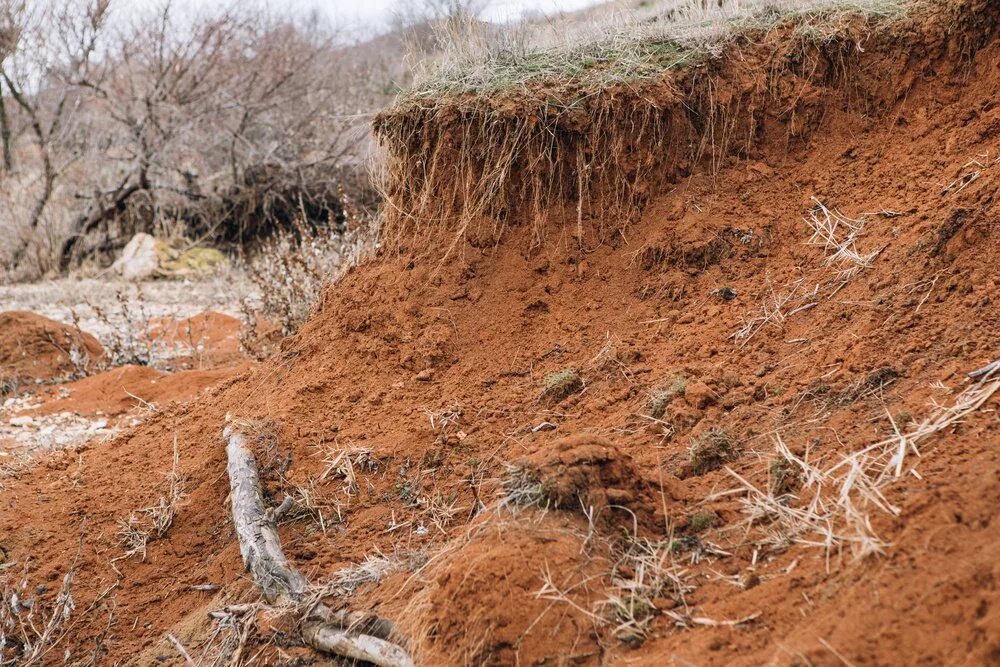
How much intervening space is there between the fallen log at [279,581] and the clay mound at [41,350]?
3869 mm

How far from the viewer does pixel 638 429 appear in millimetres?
3381

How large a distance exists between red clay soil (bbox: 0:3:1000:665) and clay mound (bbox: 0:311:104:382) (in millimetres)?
2803

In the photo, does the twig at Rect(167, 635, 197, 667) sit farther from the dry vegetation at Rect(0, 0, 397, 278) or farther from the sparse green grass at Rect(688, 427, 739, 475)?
the dry vegetation at Rect(0, 0, 397, 278)

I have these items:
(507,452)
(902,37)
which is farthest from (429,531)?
(902,37)

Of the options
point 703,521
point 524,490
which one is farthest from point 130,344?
point 703,521

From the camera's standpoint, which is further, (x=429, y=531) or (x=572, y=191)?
(x=572, y=191)

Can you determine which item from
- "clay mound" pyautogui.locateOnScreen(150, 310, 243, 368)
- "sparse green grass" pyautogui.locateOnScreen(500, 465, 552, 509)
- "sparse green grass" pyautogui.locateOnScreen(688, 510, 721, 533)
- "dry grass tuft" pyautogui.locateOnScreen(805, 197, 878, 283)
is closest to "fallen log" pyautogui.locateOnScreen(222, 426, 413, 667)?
"sparse green grass" pyautogui.locateOnScreen(500, 465, 552, 509)

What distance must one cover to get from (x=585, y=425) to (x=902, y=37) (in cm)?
256

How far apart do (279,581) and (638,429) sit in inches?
58.5

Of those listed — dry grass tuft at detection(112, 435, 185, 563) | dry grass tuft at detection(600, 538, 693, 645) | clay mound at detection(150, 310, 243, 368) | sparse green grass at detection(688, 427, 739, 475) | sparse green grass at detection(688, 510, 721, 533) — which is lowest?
clay mound at detection(150, 310, 243, 368)

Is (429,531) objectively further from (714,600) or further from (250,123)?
(250,123)

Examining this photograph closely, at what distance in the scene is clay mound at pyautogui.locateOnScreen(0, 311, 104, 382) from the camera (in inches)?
286

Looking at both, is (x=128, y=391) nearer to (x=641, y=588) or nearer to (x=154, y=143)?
(x=641, y=588)

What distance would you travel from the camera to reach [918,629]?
184 centimetres
